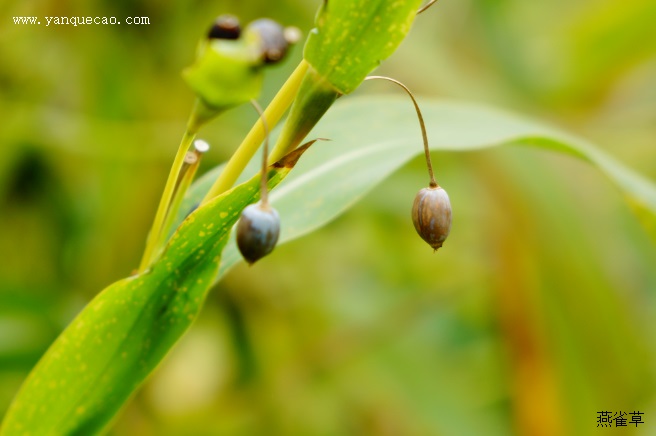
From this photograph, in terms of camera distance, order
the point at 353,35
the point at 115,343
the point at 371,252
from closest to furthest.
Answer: the point at 353,35 < the point at 115,343 < the point at 371,252

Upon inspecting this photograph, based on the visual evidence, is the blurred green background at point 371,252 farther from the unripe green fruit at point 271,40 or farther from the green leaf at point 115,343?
the unripe green fruit at point 271,40

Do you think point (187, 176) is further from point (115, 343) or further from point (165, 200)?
point (115, 343)

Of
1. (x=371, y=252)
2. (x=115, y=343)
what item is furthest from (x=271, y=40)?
(x=371, y=252)

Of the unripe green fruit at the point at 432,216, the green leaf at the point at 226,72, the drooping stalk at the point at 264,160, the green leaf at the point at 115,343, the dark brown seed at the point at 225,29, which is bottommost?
the green leaf at the point at 115,343

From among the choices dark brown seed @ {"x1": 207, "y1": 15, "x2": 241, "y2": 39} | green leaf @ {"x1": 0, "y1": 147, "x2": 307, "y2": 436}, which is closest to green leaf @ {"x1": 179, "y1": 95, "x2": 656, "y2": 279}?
green leaf @ {"x1": 0, "y1": 147, "x2": 307, "y2": 436}

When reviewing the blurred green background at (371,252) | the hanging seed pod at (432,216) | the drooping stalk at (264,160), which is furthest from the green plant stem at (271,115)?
the blurred green background at (371,252)

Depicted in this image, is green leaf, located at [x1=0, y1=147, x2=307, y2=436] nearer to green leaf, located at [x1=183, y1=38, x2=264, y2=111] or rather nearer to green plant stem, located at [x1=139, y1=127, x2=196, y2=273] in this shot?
green plant stem, located at [x1=139, y1=127, x2=196, y2=273]
